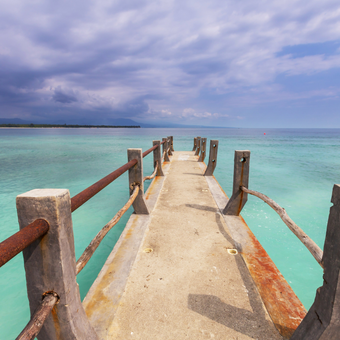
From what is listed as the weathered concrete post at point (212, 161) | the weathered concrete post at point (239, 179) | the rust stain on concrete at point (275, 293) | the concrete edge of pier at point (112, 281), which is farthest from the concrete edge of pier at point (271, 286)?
the weathered concrete post at point (212, 161)

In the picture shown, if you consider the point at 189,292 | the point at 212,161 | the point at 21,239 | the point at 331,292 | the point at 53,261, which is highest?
the point at 21,239

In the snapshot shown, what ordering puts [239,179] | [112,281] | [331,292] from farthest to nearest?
[239,179], [112,281], [331,292]

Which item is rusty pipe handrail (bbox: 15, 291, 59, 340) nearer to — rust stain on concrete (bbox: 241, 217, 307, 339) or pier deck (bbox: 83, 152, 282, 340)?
pier deck (bbox: 83, 152, 282, 340)

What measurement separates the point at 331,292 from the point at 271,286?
91 centimetres

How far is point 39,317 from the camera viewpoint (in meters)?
0.95

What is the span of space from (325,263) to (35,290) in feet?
5.27

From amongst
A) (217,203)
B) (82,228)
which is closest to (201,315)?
(217,203)

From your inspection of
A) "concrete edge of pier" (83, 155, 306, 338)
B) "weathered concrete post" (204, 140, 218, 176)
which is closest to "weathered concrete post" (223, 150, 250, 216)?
"concrete edge of pier" (83, 155, 306, 338)

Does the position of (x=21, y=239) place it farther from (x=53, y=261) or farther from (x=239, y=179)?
(x=239, y=179)

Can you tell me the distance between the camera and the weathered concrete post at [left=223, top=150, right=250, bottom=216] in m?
3.25

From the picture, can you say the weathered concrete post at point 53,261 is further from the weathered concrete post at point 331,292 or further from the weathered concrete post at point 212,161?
the weathered concrete post at point 212,161

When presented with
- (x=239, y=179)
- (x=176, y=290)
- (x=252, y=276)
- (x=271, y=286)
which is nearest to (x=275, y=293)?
(x=271, y=286)

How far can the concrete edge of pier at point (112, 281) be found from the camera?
64.7 inches

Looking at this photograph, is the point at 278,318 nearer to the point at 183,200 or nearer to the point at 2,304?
the point at 183,200
